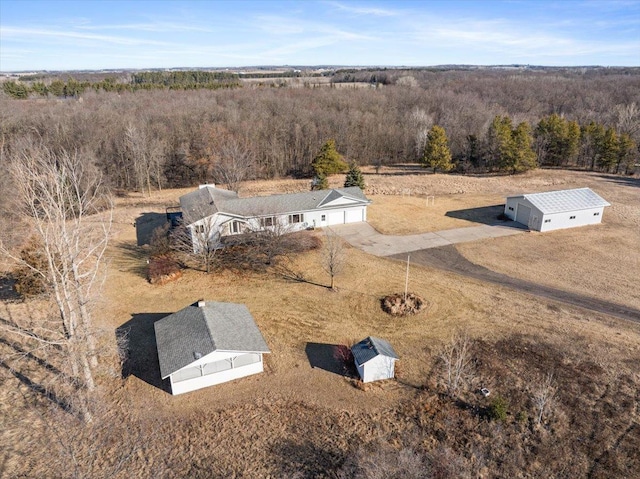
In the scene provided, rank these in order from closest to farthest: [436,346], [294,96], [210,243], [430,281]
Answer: [436,346]
[430,281]
[210,243]
[294,96]

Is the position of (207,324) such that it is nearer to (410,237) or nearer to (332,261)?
(332,261)

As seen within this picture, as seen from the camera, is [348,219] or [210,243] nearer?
[210,243]

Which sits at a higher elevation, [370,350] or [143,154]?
[143,154]

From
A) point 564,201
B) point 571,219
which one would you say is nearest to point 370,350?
point 571,219

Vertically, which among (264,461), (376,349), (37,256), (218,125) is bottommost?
(264,461)

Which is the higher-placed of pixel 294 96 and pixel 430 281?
pixel 294 96

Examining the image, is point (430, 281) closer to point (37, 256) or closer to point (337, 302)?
point (337, 302)

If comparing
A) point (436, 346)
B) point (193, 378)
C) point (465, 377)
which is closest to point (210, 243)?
point (193, 378)

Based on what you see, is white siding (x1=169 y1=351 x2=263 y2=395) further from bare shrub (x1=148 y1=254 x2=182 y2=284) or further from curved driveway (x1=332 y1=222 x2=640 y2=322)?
curved driveway (x1=332 y1=222 x2=640 y2=322)
